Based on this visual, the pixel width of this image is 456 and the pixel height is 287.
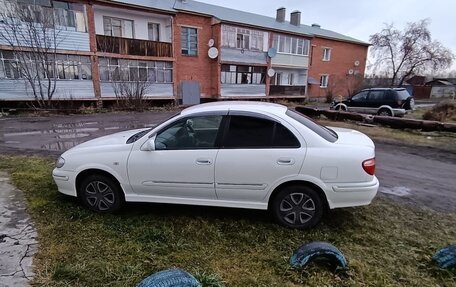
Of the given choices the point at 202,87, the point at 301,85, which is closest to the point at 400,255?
the point at 202,87

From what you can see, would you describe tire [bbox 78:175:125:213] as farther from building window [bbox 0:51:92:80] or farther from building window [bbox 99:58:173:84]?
building window [bbox 99:58:173:84]

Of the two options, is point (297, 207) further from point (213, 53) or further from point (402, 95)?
point (213, 53)

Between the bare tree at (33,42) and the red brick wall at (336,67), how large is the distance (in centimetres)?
2372

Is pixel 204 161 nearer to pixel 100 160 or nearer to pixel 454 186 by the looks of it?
pixel 100 160

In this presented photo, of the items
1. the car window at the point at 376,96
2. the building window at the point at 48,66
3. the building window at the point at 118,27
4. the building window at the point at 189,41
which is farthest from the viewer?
the building window at the point at 189,41

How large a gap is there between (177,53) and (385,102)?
14423 millimetres

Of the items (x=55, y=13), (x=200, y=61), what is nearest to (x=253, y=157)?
(x=55, y=13)

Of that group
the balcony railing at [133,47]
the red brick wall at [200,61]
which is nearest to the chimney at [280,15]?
the red brick wall at [200,61]

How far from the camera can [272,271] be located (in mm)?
2822

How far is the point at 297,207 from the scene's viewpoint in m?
3.63

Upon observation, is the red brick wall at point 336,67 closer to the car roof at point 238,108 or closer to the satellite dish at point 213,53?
the satellite dish at point 213,53

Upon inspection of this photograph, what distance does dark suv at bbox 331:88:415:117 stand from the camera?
15.1 meters

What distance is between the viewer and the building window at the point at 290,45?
26892 mm

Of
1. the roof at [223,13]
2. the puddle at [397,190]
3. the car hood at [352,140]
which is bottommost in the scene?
the puddle at [397,190]
